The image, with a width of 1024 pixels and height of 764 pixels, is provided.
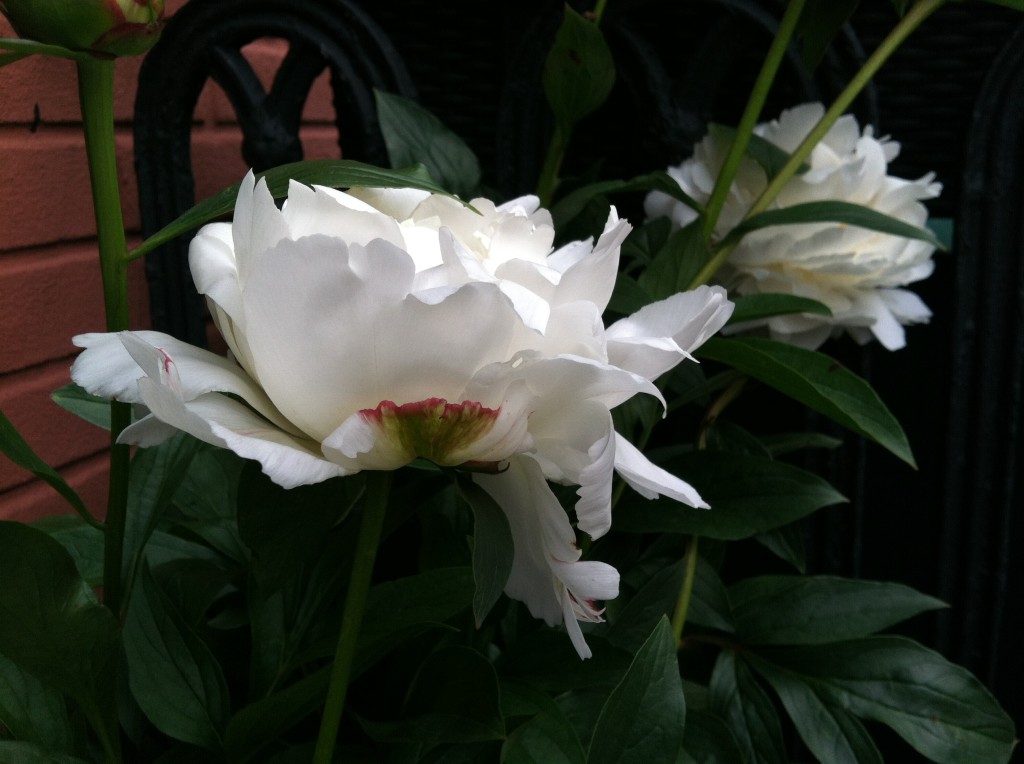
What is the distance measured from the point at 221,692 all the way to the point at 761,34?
533 millimetres

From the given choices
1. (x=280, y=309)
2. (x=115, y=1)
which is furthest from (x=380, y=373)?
(x=115, y=1)

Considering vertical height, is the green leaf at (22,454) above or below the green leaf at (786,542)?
above

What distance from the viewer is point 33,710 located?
375 millimetres

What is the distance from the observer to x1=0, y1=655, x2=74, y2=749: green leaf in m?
0.37

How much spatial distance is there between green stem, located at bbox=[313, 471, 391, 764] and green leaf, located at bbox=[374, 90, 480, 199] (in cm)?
35

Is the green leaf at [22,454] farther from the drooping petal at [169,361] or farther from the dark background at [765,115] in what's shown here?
the dark background at [765,115]

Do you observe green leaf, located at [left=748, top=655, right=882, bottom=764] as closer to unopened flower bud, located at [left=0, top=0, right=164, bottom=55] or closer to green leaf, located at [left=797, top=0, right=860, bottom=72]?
green leaf, located at [left=797, top=0, right=860, bottom=72]

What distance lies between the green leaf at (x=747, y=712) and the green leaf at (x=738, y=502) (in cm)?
10

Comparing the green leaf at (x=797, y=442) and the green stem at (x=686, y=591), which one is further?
the green leaf at (x=797, y=442)

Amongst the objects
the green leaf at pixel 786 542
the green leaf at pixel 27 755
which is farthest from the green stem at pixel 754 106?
the green leaf at pixel 27 755

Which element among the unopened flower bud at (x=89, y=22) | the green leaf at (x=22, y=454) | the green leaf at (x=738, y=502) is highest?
the unopened flower bud at (x=89, y=22)

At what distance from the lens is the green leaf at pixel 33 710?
37 centimetres

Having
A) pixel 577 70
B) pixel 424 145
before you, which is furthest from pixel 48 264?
pixel 577 70

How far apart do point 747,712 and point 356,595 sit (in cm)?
36
